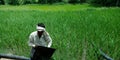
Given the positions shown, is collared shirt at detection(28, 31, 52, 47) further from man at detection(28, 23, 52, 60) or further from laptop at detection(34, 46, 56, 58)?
laptop at detection(34, 46, 56, 58)

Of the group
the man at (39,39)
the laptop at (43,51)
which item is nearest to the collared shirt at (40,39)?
the man at (39,39)

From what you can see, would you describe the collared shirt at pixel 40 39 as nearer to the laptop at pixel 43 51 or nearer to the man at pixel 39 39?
the man at pixel 39 39

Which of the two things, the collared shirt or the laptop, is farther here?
the collared shirt

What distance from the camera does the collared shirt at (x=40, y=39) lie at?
20.1 ft

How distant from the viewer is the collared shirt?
6.12m

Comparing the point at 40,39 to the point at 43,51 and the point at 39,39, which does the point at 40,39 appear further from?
the point at 43,51

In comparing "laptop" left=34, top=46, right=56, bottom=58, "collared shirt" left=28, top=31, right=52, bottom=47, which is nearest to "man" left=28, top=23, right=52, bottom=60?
"collared shirt" left=28, top=31, right=52, bottom=47

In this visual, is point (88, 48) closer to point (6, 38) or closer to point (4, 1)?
point (6, 38)

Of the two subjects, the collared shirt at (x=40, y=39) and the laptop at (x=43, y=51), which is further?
the collared shirt at (x=40, y=39)

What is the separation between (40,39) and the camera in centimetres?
614

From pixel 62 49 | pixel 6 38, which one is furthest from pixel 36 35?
pixel 6 38

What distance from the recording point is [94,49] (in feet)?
25.2

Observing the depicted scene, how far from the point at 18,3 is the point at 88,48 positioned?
3853 cm

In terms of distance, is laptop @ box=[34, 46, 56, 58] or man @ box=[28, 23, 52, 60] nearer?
laptop @ box=[34, 46, 56, 58]
